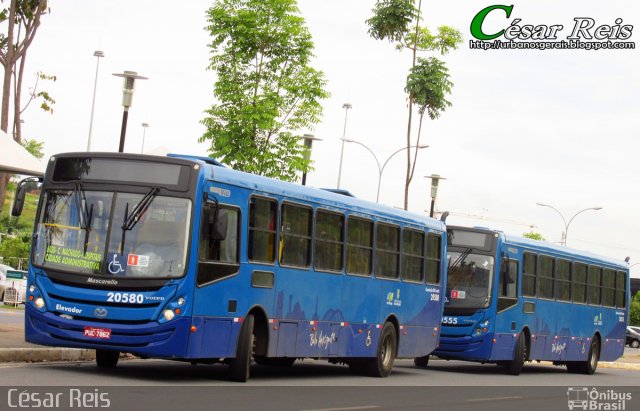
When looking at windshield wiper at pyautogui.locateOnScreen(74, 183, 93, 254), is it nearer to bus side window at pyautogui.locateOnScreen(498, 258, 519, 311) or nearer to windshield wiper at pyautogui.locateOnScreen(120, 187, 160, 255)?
windshield wiper at pyautogui.locateOnScreen(120, 187, 160, 255)

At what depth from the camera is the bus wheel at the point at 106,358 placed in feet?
60.4

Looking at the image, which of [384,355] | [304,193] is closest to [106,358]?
[304,193]

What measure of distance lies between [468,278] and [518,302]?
1.70 meters

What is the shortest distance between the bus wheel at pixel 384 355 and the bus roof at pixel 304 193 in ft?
6.81

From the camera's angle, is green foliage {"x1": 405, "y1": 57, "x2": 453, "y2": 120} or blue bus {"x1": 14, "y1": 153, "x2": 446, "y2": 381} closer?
blue bus {"x1": 14, "y1": 153, "x2": 446, "y2": 381}

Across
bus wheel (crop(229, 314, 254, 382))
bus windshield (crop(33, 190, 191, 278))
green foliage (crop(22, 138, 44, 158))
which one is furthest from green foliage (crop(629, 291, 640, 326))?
bus windshield (crop(33, 190, 191, 278))

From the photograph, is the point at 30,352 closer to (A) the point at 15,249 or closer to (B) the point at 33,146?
(A) the point at 15,249

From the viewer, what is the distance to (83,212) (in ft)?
54.6

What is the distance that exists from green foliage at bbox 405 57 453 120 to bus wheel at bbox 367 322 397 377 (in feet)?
55.2

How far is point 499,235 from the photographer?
92.7 feet

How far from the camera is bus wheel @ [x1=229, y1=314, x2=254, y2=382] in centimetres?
1770
